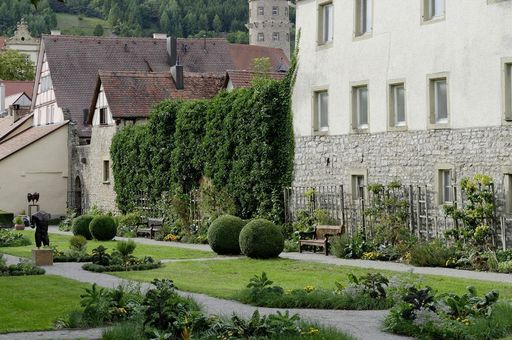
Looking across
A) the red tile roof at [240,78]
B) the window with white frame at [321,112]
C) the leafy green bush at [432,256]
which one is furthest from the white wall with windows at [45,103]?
Result: the leafy green bush at [432,256]

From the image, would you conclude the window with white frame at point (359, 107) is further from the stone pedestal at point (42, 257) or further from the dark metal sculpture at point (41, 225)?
the stone pedestal at point (42, 257)

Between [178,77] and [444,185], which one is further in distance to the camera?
[178,77]

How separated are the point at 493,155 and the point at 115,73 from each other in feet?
92.5

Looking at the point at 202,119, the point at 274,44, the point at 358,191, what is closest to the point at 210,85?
the point at 202,119

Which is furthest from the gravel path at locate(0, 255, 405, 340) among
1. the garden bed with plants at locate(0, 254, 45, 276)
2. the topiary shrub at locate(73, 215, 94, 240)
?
the topiary shrub at locate(73, 215, 94, 240)

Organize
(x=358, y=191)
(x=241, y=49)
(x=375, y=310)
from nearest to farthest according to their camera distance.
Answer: (x=375, y=310), (x=358, y=191), (x=241, y=49)

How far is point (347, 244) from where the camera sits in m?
30.2

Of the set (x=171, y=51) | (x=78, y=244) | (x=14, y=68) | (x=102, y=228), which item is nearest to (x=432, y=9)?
(x=78, y=244)

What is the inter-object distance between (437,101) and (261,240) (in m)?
6.01

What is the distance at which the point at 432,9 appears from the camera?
98.6ft

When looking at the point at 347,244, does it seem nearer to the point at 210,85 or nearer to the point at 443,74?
the point at 443,74

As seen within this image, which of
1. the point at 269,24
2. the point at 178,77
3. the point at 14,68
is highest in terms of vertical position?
the point at 269,24

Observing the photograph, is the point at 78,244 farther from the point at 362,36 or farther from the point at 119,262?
the point at 362,36

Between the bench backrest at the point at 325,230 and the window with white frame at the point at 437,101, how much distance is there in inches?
170
